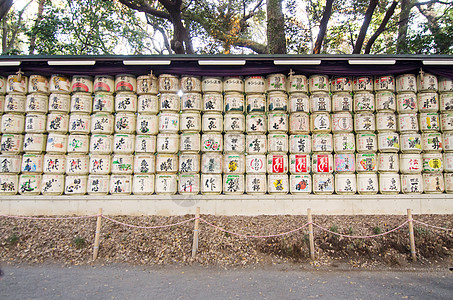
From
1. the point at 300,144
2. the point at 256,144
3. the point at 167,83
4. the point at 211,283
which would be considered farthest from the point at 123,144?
the point at 300,144

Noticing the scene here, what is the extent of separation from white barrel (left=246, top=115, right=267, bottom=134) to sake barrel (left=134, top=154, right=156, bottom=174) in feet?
8.73

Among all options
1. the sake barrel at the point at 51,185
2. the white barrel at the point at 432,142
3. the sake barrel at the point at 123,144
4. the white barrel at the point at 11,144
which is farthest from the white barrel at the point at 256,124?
the white barrel at the point at 11,144

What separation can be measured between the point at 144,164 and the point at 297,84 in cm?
460

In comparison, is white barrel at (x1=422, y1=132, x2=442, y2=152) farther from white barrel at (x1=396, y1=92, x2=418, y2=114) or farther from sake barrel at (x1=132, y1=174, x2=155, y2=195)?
sake barrel at (x1=132, y1=174, x2=155, y2=195)

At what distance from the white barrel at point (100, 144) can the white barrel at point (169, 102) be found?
5.35ft

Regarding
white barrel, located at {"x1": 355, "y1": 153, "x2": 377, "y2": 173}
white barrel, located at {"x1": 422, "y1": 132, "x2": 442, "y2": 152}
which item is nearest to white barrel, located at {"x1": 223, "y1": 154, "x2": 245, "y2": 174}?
white barrel, located at {"x1": 355, "y1": 153, "x2": 377, "y2": 173}

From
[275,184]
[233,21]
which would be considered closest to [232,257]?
[275,184]

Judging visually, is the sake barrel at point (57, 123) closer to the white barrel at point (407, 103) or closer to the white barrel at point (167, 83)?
the white barrel at point (167, 83)

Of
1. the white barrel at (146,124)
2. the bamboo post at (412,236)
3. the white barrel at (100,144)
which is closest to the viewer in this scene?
the bamboo post at (412,236)

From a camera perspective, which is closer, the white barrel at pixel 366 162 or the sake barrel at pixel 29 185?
the sake barrel at pixel 29 185

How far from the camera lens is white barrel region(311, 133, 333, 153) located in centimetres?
727

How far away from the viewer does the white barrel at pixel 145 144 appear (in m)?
7.21

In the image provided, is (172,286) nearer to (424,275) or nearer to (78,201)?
(78,201)

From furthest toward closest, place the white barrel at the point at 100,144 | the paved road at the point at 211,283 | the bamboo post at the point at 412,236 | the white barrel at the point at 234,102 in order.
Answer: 1. the white barrel at the point at 234,102
2. the white barrel at the point at 100,144
3. the bamboo post at the point at 412,236
4. the paved road at the point at 211,283
